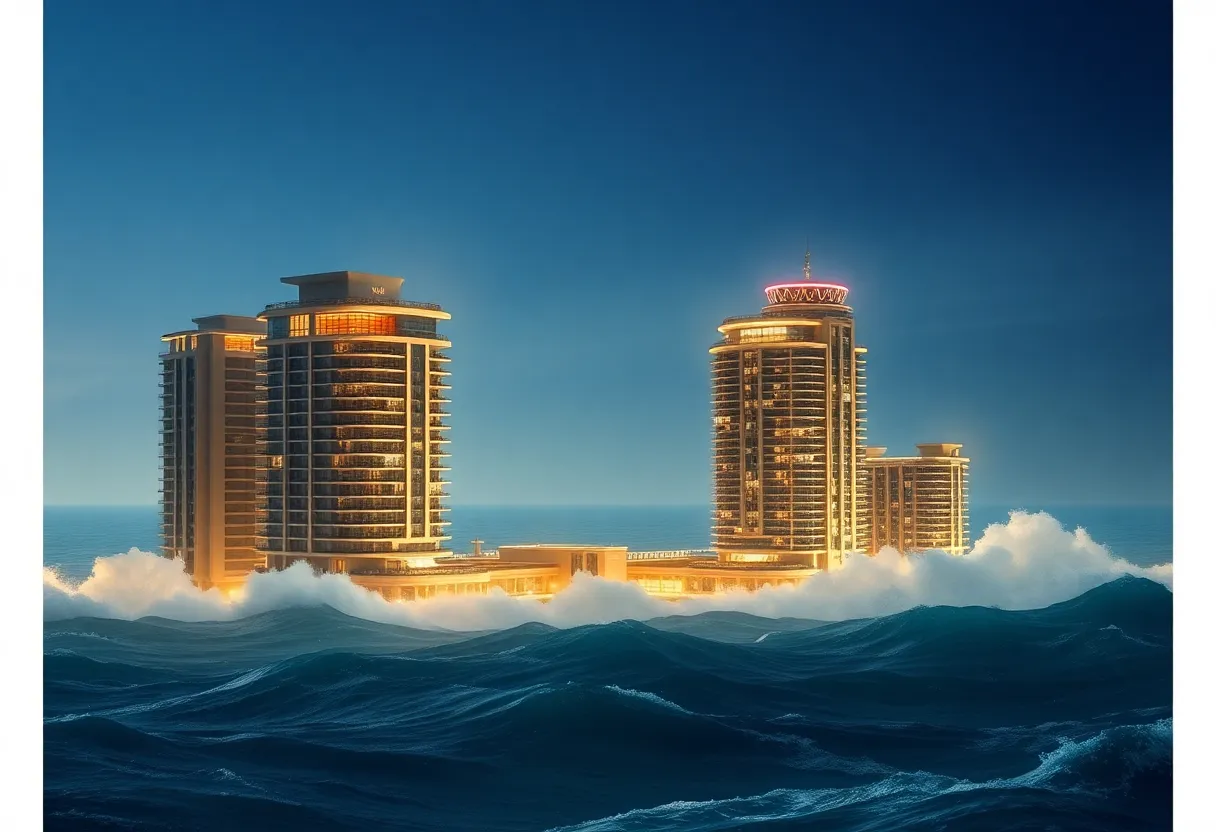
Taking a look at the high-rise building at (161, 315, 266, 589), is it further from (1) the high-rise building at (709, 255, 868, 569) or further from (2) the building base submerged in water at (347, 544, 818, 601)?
(1) the high-rise building at (709, 255, 868, 569)

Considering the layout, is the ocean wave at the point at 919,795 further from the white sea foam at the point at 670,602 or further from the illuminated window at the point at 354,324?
the illuminated window at the point at 354,324

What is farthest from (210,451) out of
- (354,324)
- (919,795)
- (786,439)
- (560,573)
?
(919,795)

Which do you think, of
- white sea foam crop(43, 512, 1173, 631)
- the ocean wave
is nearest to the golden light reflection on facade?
white sea foam crop(43, 512, 1173, 631)

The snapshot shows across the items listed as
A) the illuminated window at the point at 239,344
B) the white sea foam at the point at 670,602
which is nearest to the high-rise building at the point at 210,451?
the illuminated window at the point at 239,344
